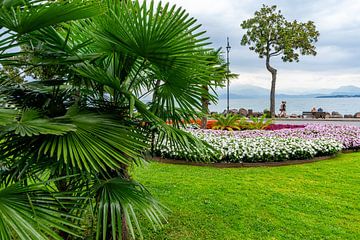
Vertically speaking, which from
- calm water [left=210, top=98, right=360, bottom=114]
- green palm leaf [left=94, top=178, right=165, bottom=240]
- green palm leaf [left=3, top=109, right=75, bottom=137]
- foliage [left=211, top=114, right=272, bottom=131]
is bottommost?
green palm leaf [left=94, top=178, right=165, bottom=240]

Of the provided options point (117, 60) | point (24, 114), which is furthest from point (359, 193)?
point (24, 114)

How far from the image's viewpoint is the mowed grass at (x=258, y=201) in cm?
410

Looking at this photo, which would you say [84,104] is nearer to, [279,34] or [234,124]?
[234,124]

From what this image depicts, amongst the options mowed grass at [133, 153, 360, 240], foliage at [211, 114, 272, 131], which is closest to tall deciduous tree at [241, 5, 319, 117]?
foliage at [211, 114, 272, 131]

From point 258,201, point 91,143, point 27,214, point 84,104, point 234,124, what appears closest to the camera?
point 27,214

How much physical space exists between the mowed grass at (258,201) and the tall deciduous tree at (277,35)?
19.1m

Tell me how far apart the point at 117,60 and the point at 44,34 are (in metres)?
0.61

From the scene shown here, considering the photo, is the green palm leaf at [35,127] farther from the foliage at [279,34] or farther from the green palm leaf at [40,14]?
the foliage at [279,34]

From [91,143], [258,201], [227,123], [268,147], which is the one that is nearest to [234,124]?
[227,123]

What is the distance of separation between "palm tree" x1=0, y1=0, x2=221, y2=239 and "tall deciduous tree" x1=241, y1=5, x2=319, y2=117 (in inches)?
932

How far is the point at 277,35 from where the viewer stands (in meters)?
26.5

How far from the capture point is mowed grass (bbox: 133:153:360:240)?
13.4 feet

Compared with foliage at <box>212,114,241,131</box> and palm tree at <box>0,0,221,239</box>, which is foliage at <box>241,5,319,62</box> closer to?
foliage at <box>212,114,241,131</box>

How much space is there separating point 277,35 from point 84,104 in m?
25.8
